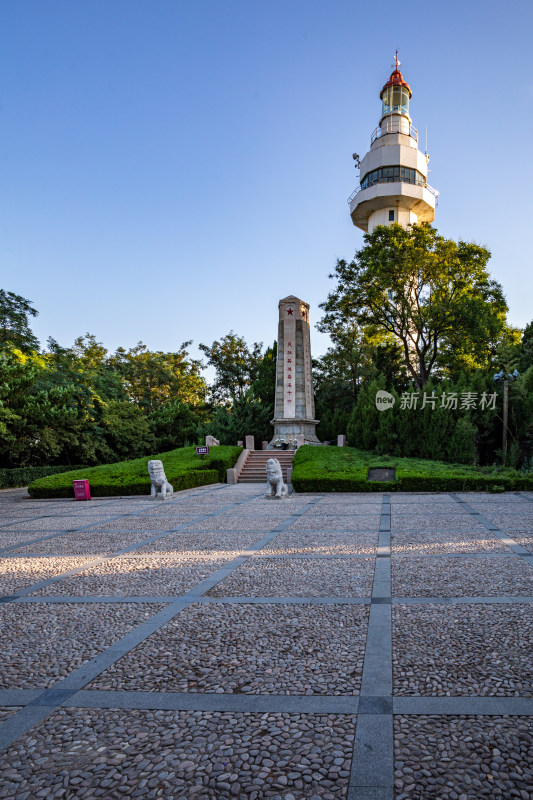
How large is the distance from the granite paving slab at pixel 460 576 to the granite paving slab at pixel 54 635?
2721 millimetres

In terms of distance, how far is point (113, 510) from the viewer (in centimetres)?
1183

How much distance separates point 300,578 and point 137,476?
11.3 m

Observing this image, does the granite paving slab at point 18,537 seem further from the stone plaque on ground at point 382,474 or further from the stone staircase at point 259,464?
the stone staircase at point 259,464

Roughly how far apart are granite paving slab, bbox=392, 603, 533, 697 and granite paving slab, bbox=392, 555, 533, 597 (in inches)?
16.7

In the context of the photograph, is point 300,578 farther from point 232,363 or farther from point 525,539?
point 232,363

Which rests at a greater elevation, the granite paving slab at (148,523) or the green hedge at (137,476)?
the green hedge at (137,476)

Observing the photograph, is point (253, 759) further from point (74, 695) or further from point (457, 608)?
point (457, 608)

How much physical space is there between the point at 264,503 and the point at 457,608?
27.2 ft

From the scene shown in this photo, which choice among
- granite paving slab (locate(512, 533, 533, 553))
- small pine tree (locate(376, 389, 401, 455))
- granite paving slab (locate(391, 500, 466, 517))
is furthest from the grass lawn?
granite paving slab (locate(512, 533, 533, 553))

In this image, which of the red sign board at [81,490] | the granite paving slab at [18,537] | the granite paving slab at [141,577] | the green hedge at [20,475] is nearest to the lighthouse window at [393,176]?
the green hedge at [20,475]

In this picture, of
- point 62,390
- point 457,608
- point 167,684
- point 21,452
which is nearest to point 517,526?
point 457,608

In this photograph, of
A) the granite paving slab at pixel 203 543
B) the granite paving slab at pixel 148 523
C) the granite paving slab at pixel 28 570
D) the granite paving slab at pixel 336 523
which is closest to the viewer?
the granite paving slab at pixel 28 570

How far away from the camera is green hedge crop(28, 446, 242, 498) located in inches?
583

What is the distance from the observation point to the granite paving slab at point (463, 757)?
2.12 metres
